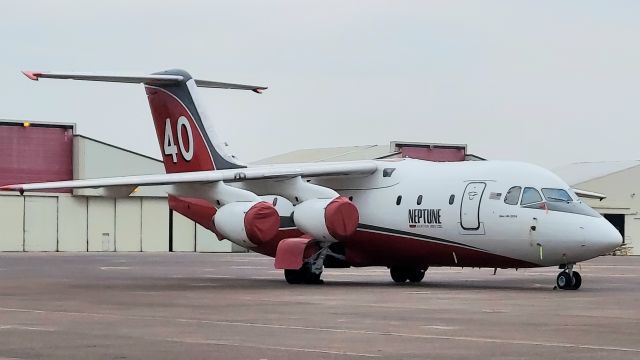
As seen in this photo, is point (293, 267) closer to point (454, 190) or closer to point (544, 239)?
point (454, 190)

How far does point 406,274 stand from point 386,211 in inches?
91.4

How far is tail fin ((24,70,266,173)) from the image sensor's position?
110 ft

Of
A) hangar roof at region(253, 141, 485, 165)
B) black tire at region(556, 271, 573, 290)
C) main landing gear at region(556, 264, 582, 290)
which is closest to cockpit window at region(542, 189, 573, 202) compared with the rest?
main landing gear at region(556, 264, 582, 290)

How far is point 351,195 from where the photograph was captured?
103ft

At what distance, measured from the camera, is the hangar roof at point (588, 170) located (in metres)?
76.0

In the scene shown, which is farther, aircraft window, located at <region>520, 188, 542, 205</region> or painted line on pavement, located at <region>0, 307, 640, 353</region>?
aircraft window, located at <region>520, 188, 542, 205</region>

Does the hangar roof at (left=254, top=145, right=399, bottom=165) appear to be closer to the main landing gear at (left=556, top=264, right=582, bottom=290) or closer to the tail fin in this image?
the tail fin

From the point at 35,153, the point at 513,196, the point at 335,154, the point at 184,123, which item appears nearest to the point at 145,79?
the point at 184,123

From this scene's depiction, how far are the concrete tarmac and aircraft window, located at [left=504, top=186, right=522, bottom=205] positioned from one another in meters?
2.03

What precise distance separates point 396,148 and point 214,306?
46.5 meters

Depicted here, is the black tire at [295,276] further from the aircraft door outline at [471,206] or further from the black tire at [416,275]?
the aircraft door outline at [471,206]

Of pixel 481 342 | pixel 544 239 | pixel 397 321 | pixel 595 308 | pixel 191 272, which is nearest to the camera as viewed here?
pixel 481 342

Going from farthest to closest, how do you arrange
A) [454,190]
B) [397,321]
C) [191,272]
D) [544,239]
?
[191,272] → [454,190] → [544,239] → [397,321]

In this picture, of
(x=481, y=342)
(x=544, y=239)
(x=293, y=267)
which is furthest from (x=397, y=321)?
Answer: (x=293, y=267)
